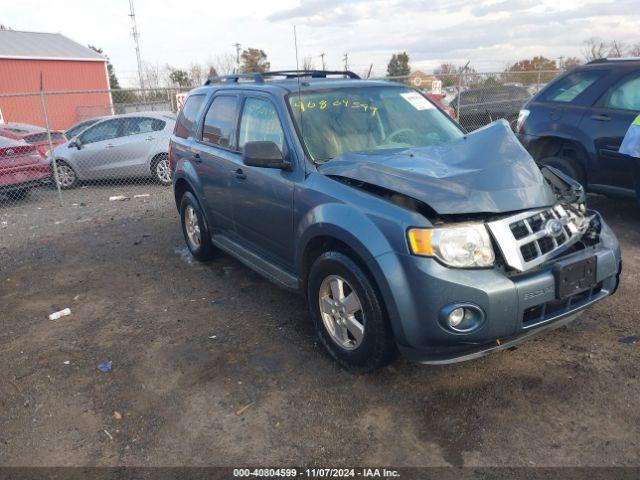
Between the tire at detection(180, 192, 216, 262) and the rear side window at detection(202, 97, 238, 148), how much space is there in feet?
2.55

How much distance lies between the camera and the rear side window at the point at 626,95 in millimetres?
5605

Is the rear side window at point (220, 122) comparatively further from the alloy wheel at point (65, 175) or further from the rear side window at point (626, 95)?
the alloy wheel at point (65, 175)

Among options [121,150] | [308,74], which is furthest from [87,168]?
[308,74]

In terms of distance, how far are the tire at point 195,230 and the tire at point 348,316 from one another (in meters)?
2.20

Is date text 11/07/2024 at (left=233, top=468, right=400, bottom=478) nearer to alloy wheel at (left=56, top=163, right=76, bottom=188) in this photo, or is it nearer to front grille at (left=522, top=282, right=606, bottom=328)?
front grille at (left=522, top=282, right=606, bottom=328)

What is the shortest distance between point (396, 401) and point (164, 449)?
1354 millimetres

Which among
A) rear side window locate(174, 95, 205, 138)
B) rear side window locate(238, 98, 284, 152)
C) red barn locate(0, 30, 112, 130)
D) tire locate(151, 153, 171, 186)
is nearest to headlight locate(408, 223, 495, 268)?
rear side window locate(238, 98, 284, 152)

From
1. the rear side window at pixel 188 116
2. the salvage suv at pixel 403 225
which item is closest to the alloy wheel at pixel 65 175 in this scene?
the rear side window at pixel 188 116

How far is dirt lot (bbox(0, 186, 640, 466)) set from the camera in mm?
2709

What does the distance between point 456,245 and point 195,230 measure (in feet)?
12.0

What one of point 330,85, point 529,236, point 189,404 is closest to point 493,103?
point 330,85

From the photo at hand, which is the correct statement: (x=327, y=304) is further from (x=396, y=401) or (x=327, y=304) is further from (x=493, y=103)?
(x=493, y=103)

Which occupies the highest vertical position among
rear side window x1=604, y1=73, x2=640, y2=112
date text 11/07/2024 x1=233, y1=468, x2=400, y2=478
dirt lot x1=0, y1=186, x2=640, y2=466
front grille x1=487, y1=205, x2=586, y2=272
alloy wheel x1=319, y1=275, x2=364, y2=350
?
rear side window x1=604, y1=73, x2=640, y2=112

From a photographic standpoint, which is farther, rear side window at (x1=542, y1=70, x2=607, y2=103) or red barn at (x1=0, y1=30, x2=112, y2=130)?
red barn at (x1=0, y1=30, x2=112, y2=130)
